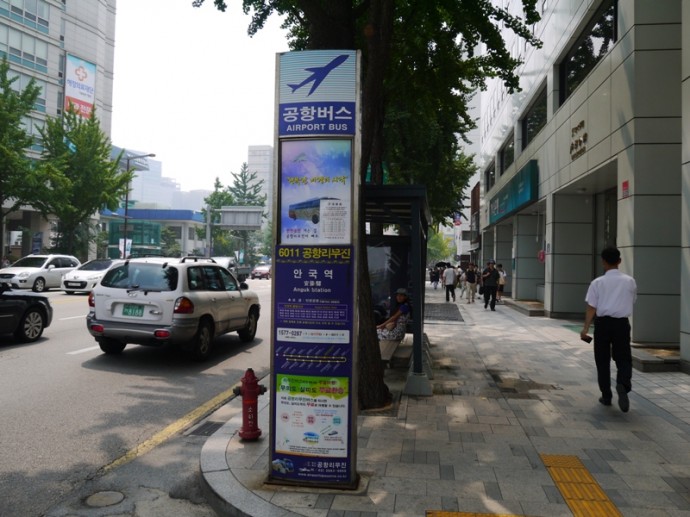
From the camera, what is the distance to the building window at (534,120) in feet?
62.5

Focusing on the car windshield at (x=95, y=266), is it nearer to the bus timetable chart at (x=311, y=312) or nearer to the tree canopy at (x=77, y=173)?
the tree canopy at (x=77, y=173)

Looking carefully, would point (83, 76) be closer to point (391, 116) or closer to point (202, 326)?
point (391, 116)

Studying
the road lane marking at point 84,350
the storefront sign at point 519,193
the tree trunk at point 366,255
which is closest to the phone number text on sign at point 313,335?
the tree trunk at point 366,255

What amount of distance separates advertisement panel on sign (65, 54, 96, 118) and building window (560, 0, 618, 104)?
40.9 meters

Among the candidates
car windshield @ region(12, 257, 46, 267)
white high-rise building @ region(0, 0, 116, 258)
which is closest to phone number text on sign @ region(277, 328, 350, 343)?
car windshield @ region(12, 257, 46, 267)

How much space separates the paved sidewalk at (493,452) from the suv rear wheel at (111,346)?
11.9ft

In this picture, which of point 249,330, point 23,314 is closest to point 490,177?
point 249,330

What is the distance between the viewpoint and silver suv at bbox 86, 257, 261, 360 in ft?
27.1

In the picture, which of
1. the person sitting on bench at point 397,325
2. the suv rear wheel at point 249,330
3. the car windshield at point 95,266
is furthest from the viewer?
the car windshield at point 95,266

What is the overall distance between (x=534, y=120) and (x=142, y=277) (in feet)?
54.7

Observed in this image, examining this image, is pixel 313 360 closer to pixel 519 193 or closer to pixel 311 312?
pixel 311 312

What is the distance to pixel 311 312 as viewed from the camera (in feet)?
12.7

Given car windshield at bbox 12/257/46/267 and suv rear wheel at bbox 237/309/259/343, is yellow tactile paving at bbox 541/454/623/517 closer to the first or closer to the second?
suv rear wheel at bbox 237/309/259/343

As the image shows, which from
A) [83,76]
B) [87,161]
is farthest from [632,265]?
[83,76]
